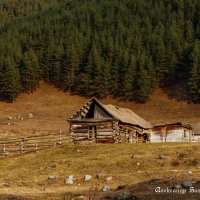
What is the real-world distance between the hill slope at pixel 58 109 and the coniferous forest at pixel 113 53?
258 centimetres

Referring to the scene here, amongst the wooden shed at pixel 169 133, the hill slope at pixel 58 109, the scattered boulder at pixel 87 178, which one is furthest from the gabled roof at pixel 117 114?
the hill slope at pixel 58 109

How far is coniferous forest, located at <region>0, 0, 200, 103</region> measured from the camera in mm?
113562

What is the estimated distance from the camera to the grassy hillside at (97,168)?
2403 cm

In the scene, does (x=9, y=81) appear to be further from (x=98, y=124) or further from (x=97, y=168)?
(x=97, y=168)

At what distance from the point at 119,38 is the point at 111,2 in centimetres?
5053

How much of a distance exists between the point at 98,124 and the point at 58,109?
5644cm

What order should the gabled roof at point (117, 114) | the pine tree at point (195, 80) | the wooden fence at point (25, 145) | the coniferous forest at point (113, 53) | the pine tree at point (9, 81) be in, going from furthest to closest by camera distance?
the coniferous forest at point (113, 53) → the pine tree at point (9, 81) → the pine tree at point (195, 80) → the gabled roof at point (117, 114) → the wooden fence at point (25, 145)

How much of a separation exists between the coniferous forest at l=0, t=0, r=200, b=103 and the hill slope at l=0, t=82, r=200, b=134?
8.47 feet

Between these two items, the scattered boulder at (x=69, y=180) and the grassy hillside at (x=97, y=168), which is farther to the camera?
the scattered boulder at (x=69, y=180)

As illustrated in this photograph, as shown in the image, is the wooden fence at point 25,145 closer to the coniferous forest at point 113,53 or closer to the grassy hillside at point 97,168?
the grassy hillside at point 97,168

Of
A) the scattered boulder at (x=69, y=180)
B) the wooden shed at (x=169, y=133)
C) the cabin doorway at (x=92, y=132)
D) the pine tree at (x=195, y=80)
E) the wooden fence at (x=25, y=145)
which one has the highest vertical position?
the pine tree at (x=195, y=80)

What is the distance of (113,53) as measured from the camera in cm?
12962

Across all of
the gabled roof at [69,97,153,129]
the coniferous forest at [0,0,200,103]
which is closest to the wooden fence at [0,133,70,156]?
the gabled roof at [69,97,153,129]

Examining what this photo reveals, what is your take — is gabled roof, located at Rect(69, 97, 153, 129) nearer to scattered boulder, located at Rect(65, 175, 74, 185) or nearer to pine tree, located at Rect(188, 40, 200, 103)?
scattered boulder, located at Rect(65, 175, 74, 185)
